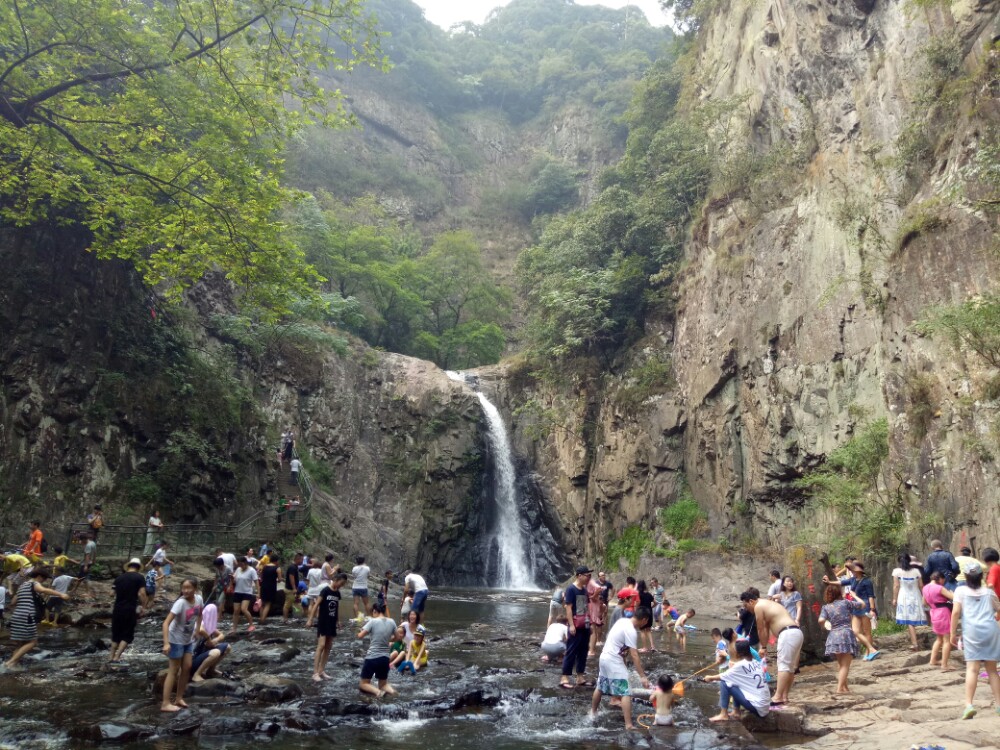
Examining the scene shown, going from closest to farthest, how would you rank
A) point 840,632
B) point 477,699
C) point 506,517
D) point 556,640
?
point 840,632 → point 477,699 → point 556,640 → point 506,517

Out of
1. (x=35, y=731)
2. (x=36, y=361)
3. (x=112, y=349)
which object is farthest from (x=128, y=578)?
(x=112, y=349)

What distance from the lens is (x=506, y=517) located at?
30844mm

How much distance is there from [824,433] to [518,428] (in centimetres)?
1657

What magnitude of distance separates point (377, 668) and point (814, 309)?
53.1ft

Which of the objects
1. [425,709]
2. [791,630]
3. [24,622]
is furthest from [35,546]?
[791,630]

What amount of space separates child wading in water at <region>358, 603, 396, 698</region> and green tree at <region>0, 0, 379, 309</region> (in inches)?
311

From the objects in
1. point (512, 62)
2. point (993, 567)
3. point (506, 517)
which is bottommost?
point (993, 567)

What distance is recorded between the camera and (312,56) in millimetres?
12359

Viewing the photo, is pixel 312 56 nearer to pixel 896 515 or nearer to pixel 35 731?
pixel 35 731

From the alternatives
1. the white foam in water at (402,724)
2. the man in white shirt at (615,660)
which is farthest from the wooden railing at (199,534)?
the man in white shirt at (615,660)

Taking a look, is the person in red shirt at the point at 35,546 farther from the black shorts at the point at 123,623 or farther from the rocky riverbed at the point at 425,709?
the black shorts at the point at 123,623

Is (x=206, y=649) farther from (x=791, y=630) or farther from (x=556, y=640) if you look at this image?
(x=791, y=630)

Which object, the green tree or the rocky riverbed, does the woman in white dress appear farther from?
the green tree

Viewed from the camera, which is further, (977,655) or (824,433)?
(824,433)
